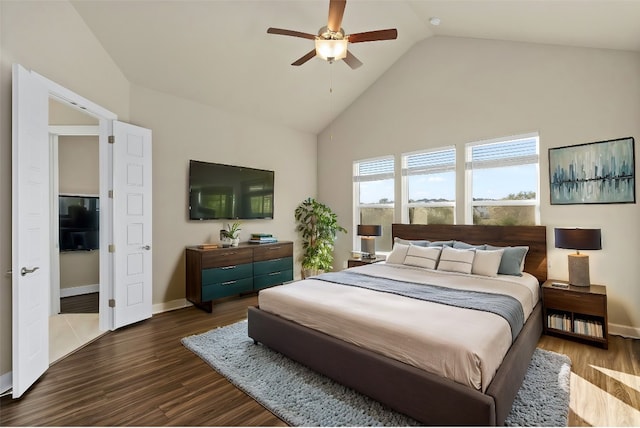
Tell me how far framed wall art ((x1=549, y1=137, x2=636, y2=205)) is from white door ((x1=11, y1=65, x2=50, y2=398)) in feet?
17.7

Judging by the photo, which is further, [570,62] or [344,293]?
[570,62]

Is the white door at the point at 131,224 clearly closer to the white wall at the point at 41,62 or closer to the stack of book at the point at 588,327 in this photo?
the white wall at the point at 41,62

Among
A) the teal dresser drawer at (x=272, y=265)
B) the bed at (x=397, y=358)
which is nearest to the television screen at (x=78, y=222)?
the teal dresser drawer at (x=272, y=265)

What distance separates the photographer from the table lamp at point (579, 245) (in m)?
3.18

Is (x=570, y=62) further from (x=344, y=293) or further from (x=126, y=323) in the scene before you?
(x=126, y=323)

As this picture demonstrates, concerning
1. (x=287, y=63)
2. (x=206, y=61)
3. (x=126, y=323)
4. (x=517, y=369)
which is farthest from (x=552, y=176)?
(x=126, y=323)

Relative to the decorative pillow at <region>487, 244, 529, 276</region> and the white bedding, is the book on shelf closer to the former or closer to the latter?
the white bedding

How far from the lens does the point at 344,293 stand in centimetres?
295

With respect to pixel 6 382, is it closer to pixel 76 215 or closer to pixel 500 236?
pixel 76 215

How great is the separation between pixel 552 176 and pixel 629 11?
5.69 ft

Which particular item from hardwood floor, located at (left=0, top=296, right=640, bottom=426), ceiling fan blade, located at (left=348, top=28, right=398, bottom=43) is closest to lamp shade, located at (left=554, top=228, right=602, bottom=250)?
hardwood floor, located at (left=0, top=296, right=640, bottom=426)

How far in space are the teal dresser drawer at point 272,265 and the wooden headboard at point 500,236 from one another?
209 centimetres

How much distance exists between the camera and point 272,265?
511 cm

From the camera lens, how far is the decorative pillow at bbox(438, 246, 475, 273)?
3707 millimetres
